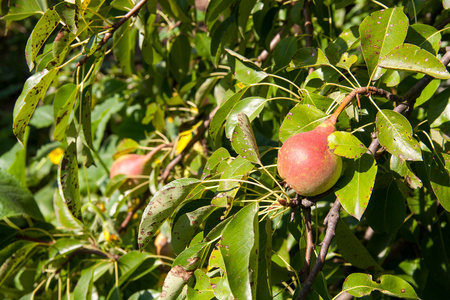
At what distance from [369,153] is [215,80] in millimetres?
656

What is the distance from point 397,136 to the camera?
0.57m

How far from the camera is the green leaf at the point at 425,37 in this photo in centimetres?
68

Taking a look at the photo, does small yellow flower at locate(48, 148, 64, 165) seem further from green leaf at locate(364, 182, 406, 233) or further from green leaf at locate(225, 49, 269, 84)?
green leaf at locate(364, 182, 406, 233)

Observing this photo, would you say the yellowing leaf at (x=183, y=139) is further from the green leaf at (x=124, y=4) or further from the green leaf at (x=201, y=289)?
the green leaf at (x=201, y=289)

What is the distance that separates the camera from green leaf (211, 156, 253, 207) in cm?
58

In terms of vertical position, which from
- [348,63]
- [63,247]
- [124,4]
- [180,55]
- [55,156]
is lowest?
[55,156]

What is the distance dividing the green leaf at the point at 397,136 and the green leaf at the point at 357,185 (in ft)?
0.10

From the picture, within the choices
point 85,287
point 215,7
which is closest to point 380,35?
point 215,7

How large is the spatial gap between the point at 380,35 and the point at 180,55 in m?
0.67

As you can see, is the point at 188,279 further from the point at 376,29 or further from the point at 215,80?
the point at 215,80

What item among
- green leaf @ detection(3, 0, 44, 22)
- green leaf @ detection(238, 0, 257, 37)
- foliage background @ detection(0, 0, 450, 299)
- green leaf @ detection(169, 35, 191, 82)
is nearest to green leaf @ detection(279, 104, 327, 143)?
foliage background @ detection(0, 0, 450, 299)

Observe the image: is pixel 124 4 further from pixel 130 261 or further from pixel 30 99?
pixel 130 261

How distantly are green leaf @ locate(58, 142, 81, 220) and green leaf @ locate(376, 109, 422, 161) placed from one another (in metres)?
0.49

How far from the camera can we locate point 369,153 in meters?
0.59
